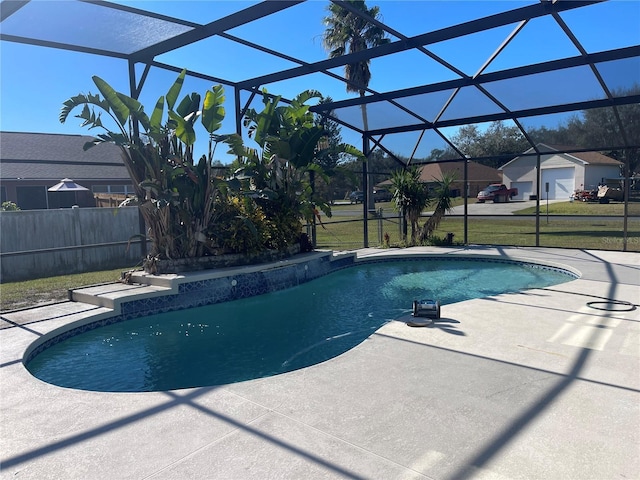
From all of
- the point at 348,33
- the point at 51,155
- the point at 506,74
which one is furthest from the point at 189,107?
the point at 348,33

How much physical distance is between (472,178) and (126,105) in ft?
92.5

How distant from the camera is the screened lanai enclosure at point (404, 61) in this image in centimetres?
663

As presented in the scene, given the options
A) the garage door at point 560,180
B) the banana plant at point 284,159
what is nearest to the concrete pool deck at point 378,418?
the banana plant at point 284,159

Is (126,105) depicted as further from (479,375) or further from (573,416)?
(573,416)

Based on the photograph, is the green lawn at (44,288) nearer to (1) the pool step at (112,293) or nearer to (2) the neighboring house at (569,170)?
(1) the pool step at (112,293)

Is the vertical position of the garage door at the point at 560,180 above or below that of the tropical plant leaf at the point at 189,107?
below

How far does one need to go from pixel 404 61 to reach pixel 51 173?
16.8 meters

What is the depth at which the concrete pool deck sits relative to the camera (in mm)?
2525

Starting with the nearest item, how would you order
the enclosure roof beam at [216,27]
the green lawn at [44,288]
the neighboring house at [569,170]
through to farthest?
the enclosure roof beam at [216,27]
the green lawn at [44,288]
the neighboring house at [569,170]

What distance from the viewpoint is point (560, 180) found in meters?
21.1

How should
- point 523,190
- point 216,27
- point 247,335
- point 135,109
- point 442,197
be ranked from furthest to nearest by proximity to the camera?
point 523,190 → point 442,197 → point 135,109 → point 216,27 → point 247,335

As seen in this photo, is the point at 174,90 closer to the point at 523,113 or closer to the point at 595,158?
the point at 523,113

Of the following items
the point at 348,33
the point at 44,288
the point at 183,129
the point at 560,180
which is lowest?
the point at 44,288

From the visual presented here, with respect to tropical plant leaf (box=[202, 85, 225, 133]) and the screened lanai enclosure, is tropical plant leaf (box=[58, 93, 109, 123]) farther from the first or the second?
tropical plant leaf (box=[202, 85, 225, 133])
